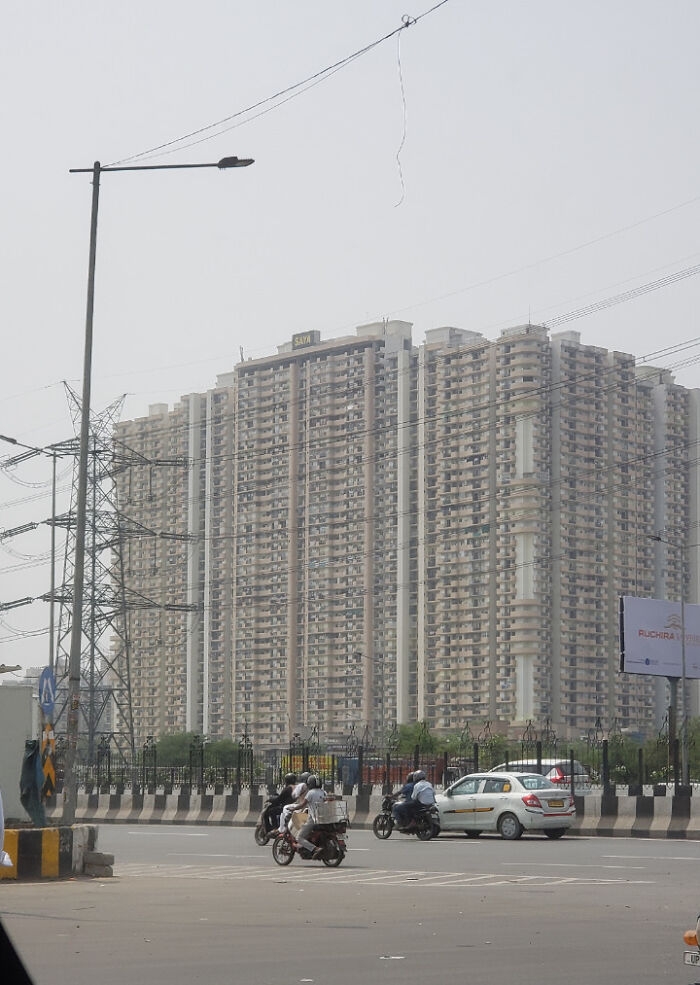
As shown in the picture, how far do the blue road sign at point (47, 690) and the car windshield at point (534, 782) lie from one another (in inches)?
502

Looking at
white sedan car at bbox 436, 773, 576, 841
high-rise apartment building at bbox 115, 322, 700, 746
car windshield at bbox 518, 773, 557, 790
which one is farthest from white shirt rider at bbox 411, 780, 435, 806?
high-rise apartment building at bbox 115, 322, 700, 746

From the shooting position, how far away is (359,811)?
3678 cm

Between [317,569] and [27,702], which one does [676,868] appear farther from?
[317,569]

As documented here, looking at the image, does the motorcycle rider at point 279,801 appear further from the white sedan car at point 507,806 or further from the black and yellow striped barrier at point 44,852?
the black and yellow striped barrier at point 44,852

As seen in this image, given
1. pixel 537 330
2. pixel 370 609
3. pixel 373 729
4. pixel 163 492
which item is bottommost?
pixel 373 729

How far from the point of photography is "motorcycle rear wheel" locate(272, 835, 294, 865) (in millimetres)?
22281

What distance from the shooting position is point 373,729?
375ft

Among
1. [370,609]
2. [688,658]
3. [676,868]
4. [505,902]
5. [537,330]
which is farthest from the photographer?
[370,609]

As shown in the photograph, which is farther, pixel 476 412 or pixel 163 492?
pixel 163 492

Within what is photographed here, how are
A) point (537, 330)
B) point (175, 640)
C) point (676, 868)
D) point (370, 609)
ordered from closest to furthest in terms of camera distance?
1. point (676, 868)
2. point (537, 330)
3. point (370, 609)
4. point (175, 640)

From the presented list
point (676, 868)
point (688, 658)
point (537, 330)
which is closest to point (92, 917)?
point (676, 868)

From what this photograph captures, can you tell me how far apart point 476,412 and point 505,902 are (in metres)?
93.6

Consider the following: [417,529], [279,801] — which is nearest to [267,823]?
[279,801]

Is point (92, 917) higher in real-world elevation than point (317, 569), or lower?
lower
